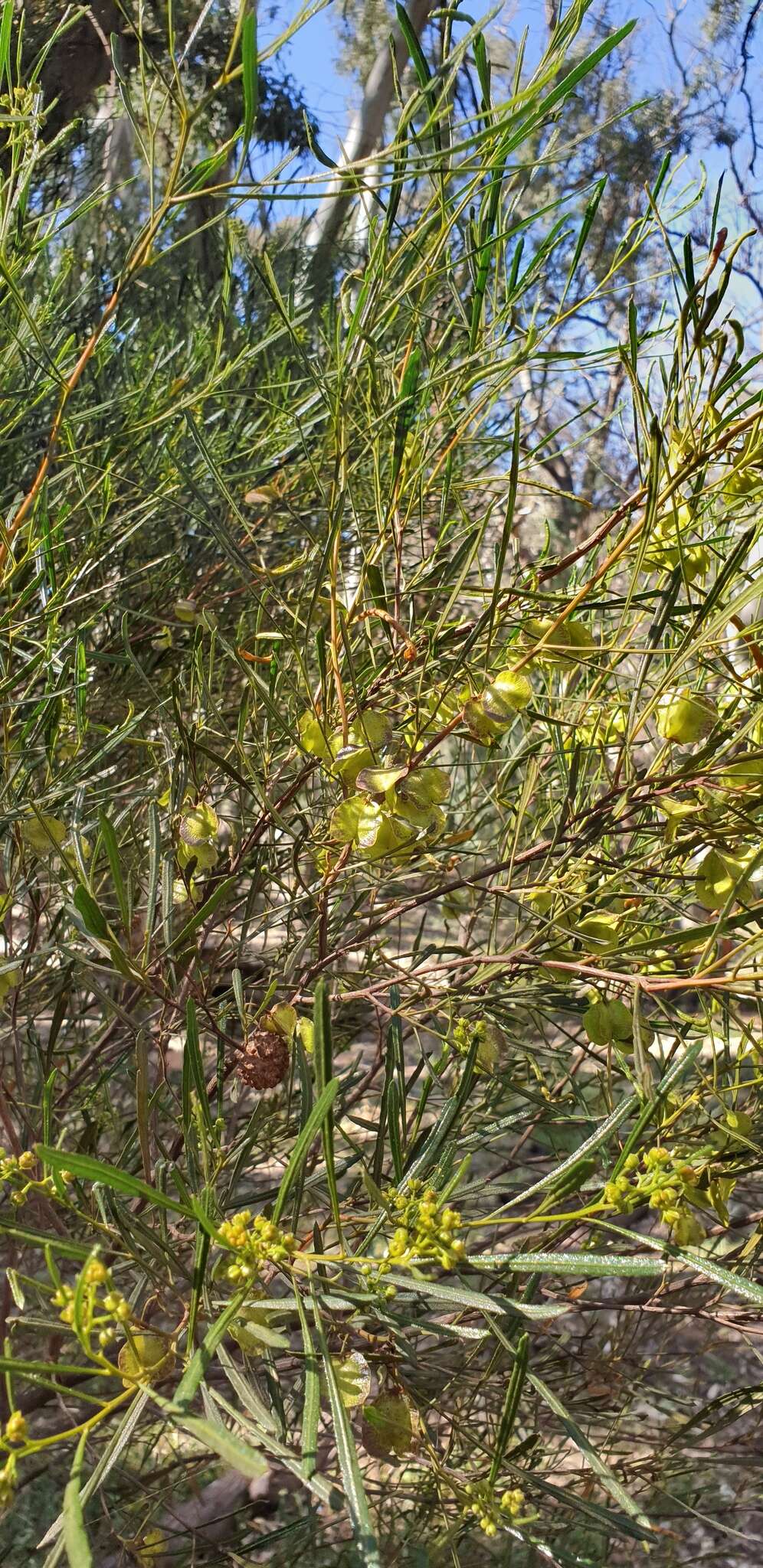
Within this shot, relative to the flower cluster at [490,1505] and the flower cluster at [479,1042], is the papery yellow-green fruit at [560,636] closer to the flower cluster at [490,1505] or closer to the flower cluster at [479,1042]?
the flower cluster at [479,1042]

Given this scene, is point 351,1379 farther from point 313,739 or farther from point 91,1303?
point 313,739

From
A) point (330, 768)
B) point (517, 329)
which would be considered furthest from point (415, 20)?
point (330, 768)

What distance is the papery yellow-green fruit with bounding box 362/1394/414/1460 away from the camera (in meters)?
0.49

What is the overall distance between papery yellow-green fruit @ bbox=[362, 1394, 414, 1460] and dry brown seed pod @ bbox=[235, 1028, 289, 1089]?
17cm

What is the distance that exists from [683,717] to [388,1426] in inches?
14.5

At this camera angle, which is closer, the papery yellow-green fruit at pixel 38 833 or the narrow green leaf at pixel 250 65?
the narrow green leaf at pixel 250 65

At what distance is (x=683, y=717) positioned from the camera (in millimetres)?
490

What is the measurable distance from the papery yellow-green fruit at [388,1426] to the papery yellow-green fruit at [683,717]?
0.35m

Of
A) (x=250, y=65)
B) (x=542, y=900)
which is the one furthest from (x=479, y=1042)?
(x=250, y=65)

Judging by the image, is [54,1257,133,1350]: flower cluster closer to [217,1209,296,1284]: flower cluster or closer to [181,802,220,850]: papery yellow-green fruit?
[217,1209,296,1284]: flower cluster

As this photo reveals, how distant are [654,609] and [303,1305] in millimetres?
354

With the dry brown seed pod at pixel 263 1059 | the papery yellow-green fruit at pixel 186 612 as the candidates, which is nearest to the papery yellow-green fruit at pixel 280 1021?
the dry brown seed pod at pixel 263 1059

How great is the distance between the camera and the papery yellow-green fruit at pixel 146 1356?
1.37 ft

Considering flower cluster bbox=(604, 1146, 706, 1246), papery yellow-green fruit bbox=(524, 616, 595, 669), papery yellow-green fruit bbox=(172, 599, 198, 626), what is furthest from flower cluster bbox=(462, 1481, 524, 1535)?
papery yellow-green fruit bbox=(172, 599, 198, 626)
